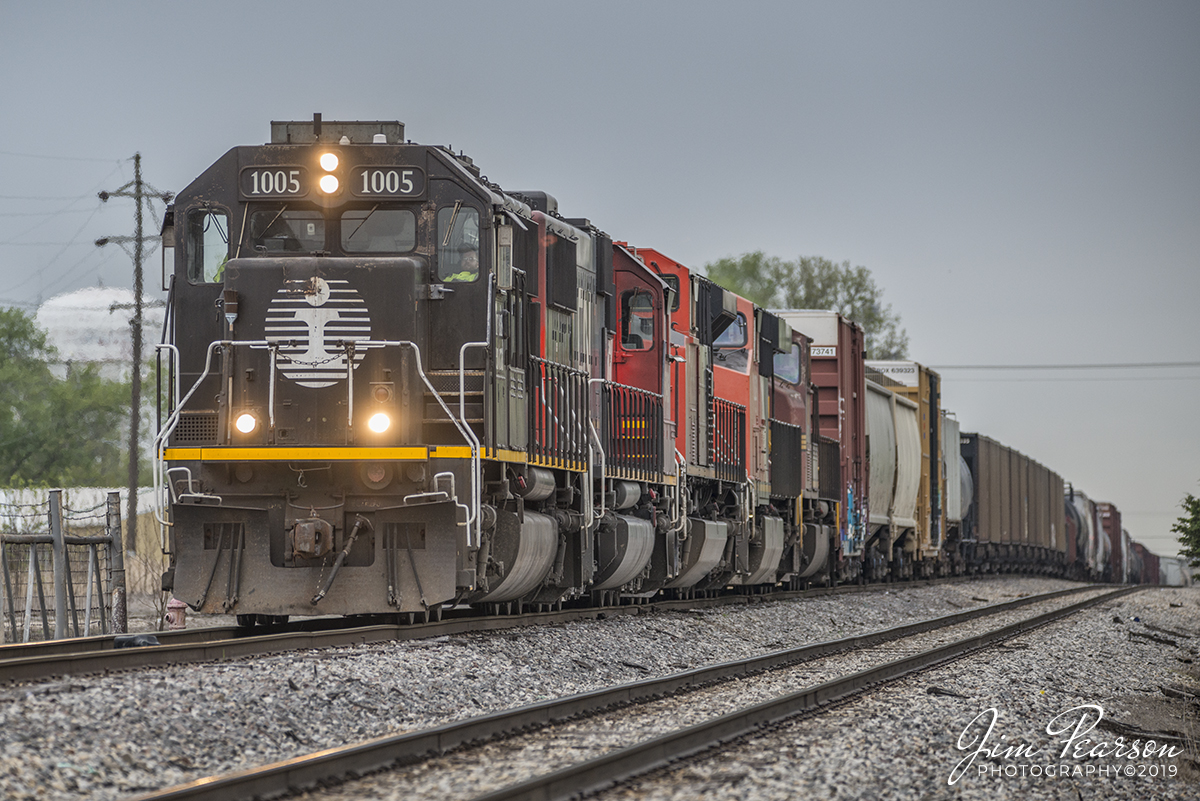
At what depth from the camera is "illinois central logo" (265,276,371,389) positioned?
10.8m

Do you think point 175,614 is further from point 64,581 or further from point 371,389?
point 371,389

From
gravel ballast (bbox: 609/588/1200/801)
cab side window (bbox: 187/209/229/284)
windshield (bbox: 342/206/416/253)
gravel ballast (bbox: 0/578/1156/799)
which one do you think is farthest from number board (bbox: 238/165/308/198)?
gravel ballast (bbox: 609/588/1200/801)

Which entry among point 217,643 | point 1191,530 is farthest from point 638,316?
→ point 1191,530

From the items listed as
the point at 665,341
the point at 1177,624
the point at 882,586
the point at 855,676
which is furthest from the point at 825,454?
the point at 855,676

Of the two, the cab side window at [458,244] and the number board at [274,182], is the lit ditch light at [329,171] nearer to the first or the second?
the number board at [274,182]

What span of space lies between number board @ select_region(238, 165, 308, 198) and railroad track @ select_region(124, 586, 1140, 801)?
15.9ft

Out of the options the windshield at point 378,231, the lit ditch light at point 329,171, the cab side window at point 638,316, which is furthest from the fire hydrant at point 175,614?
the cab side window at point 638,316

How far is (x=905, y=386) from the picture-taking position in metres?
33.1

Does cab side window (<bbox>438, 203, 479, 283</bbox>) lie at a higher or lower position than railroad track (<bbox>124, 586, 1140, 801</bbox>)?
higher

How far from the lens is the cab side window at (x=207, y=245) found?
11.3 meters

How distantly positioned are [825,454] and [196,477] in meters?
14.9

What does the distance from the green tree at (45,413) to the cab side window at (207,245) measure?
37573mm

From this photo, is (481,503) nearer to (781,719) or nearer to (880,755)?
(781,719)

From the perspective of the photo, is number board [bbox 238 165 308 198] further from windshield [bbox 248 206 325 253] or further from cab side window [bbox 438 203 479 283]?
cab side window [bbox 438 203 479 283]
